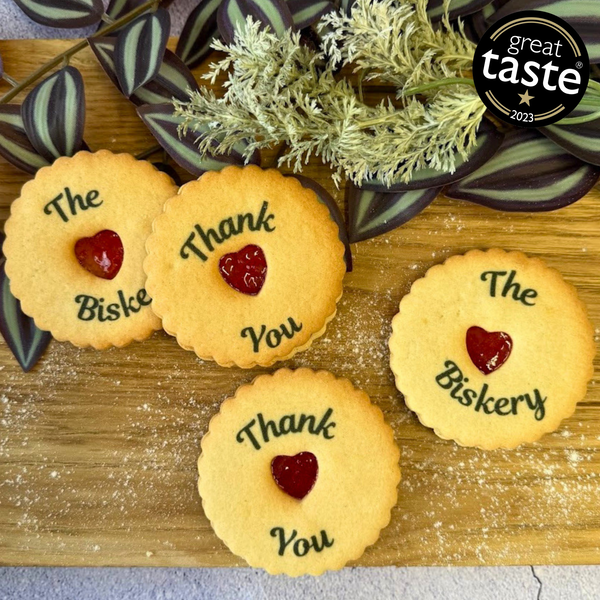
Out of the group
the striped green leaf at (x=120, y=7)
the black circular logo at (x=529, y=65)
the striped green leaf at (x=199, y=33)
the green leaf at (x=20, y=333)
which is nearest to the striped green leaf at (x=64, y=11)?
the striped green leaf at (x=120, y=7)

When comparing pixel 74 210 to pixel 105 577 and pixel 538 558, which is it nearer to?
pixel 105 577

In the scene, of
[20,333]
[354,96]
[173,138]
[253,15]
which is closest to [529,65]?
[354,96]

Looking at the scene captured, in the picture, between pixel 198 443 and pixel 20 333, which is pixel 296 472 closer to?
pixel 198 443

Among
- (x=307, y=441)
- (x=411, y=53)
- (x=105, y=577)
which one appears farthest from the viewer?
(x=105, y=577)

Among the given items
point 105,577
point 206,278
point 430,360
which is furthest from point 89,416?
point 430,360

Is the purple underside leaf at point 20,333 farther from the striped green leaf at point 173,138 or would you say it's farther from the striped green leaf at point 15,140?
the striped green leaf at point 173,138
